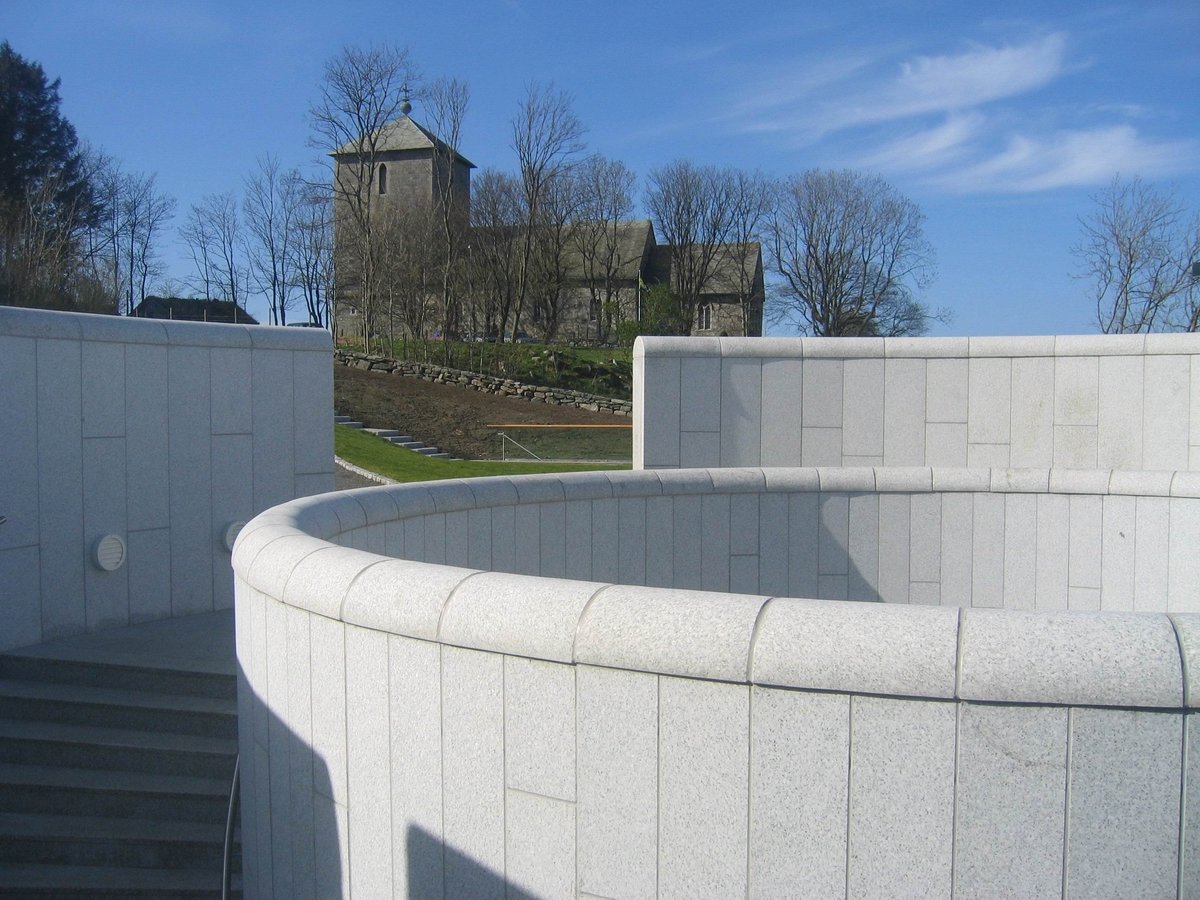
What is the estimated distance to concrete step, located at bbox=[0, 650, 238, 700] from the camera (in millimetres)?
6578

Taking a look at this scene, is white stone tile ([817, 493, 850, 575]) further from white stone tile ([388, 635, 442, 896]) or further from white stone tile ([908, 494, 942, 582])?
white stone tile ([388, 635, 442, 896])

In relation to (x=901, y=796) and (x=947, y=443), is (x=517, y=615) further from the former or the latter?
(x=947, y=443)

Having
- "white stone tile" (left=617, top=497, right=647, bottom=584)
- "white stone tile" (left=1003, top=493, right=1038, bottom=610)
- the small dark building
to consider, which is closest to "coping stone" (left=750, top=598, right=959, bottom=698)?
"white stone tile" (left=617, top=497, right=647, bottom=584)

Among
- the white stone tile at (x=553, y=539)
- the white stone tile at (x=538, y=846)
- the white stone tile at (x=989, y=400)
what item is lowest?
the white stone tile at (x=538, y=846)

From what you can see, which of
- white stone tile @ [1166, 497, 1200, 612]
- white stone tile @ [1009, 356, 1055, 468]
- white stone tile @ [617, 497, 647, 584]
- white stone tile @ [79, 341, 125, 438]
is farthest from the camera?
white stone tile @ [1009, 356, 1055, 468]

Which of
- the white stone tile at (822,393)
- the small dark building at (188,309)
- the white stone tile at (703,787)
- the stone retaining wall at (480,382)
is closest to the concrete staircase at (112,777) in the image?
the white stone tile at (703,787)

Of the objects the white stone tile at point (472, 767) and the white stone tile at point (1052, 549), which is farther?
the white stone tile at point (1052, 549)

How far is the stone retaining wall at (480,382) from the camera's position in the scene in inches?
1346

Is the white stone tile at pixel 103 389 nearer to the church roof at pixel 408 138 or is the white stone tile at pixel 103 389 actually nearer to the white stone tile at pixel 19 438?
the white stone tile at pixel 19 438

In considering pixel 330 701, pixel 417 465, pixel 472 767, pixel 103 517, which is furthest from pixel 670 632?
pixel 417 465

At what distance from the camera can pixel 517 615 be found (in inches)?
117

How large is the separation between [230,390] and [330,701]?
530 centimetres

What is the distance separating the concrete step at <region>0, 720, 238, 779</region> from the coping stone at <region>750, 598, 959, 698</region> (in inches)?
177

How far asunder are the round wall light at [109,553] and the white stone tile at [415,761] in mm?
5096
